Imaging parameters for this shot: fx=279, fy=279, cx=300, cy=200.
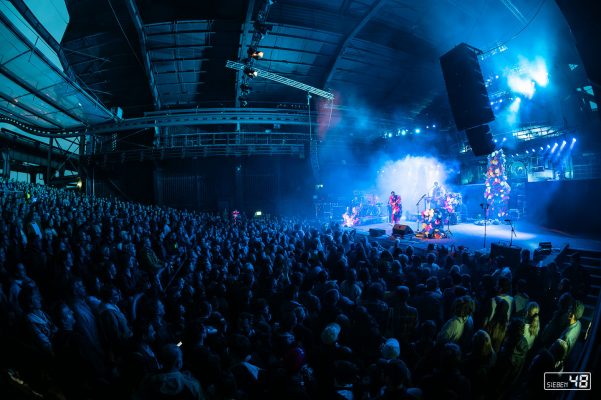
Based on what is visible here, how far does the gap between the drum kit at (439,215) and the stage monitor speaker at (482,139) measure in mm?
4380

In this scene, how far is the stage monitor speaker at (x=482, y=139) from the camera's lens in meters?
7.56

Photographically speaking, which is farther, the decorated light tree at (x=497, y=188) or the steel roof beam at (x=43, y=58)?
the decorated light tree at (x=497, y=188)

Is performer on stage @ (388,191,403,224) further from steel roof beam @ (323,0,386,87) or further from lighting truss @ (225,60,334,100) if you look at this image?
steel roof beam @ (323,0,386,87)

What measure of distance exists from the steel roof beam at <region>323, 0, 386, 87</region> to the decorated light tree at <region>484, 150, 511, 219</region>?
29.8ft

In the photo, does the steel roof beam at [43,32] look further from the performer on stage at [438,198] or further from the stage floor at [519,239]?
the performer on stage at [438,198]

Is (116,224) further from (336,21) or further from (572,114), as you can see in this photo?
(572,114)

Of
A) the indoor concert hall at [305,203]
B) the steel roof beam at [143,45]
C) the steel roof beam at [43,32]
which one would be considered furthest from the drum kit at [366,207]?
the steel roof beam at [43,32]

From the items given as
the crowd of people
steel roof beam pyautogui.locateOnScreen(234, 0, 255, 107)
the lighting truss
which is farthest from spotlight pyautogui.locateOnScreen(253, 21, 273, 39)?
the crowd of people

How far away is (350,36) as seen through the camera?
13.7 metres

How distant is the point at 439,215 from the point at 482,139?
4924 mm

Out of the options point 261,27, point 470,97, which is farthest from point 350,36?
point 470,97

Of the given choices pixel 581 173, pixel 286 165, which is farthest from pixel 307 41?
pixel 581 173

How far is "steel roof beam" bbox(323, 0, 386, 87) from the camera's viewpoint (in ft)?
39.5

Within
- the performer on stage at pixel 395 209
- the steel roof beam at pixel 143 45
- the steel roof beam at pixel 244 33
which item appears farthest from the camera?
the performer on stage at pixel 395 209
